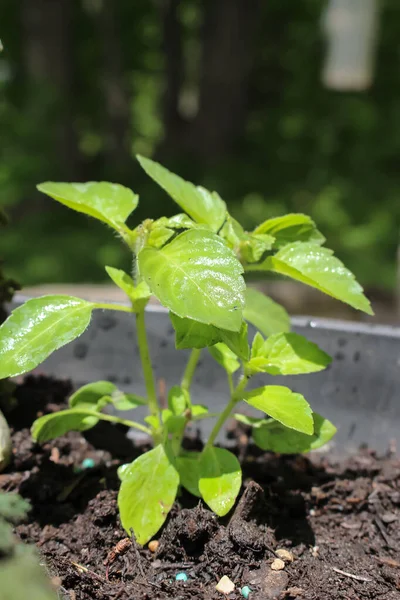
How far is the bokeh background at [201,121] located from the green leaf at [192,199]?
2311mm

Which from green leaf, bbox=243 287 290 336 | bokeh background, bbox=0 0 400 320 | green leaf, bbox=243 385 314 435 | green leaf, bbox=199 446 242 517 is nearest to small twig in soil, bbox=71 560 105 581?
green leaf, bbox=199 446 242 517

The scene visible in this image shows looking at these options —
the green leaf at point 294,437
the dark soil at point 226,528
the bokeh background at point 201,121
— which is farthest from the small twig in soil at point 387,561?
the bokeh background at point 201,121

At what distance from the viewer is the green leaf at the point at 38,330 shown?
62 cm

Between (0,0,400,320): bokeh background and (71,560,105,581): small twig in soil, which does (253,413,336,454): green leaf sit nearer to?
(71,560,105,581): small twig in soil

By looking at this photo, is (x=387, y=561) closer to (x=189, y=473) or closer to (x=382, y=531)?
(x=382, y=531)

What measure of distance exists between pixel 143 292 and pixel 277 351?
17cm

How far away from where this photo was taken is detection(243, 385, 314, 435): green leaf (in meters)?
0.60

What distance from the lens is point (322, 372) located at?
0.99 metres

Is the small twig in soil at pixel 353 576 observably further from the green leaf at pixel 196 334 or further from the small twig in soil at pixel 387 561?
the green leaf at pixel 196 334

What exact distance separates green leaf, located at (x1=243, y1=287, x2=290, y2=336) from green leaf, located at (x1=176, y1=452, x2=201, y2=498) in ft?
0.59

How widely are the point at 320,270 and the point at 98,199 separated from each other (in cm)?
27

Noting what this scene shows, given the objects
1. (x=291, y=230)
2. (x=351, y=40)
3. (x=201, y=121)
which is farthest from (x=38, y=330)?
(x=201, y=121)

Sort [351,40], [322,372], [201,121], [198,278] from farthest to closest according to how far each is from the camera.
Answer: [201,121]
[351,40]
[322,372]
[198,278]

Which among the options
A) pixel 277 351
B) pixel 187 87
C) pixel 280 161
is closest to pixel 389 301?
pixel 277 351
